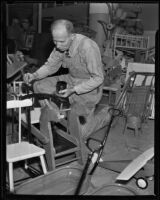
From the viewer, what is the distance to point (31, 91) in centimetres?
127

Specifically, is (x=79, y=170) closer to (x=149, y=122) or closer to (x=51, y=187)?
(x=51, y=187)

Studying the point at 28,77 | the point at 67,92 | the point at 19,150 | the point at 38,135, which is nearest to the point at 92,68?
the point at 67,92

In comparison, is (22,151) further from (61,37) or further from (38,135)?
(61,37)

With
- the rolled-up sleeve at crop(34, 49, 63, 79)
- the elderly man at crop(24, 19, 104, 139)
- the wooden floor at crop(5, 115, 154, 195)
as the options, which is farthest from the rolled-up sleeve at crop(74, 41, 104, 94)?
the wooden floor at crop(5, 115, 154, 195)

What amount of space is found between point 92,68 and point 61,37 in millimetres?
192

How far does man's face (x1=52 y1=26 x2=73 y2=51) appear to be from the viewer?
1206mm

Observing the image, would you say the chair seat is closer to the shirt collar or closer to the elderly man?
the elderly man

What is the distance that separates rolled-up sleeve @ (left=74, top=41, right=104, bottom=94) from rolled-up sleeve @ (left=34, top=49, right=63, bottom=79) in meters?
0.12

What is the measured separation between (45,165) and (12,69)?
0.48 metres

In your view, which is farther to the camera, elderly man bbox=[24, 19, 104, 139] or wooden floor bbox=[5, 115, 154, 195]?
wooden floor bbox=[5, 115, 154, 195]

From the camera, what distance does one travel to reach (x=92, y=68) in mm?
1244

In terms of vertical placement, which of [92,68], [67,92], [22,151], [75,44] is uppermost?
[75,44]
